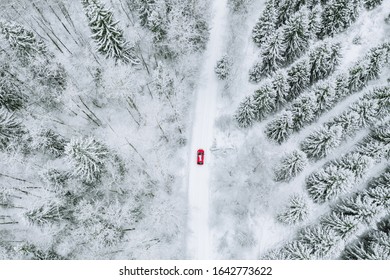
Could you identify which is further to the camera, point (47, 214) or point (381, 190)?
point (381, 190)

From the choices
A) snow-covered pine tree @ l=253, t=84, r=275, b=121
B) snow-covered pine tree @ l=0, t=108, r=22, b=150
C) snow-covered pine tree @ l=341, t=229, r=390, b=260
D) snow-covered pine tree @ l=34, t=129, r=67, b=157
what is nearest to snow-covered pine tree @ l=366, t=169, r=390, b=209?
snow-covered pine tree @ l=341, t=229, r=390, b=260

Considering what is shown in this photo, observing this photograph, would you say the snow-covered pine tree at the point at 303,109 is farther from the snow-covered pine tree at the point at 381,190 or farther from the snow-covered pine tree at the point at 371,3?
A: the snow-covered pine tree at the point at 371,3

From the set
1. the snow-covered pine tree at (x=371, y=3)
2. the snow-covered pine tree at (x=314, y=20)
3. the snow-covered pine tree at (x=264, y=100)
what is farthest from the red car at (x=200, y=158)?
the snow-covered pine tree at (x=371, y=3)

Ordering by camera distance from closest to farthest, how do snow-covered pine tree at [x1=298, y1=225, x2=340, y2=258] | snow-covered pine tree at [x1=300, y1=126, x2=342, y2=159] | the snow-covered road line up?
snow-covered pine tree at [x1=298, y1=225, x2=340, y2=258] < snow-covered pine tree at [x1=300, y1=126, x2=342, y2=159] < the snow-covered road

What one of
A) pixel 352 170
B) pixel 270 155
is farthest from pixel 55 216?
pixel 352 170

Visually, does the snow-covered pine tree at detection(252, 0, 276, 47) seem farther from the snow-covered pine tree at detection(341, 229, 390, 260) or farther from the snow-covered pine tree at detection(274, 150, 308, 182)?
the snow-covered pine tree at detection(341, 229, 390, 260)

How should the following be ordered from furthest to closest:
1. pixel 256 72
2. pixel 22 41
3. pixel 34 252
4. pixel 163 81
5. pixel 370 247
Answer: pixel 256 72 → pixel 163 81 → pixel 22 41 → pixel 34 252 → pixel 370 247

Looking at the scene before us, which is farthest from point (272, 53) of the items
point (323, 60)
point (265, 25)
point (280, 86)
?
point (323, 60)

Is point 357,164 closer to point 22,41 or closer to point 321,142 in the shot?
point 321,142
